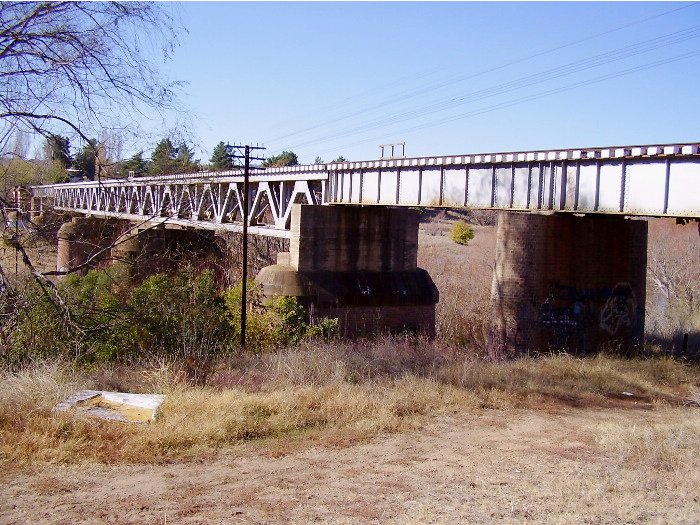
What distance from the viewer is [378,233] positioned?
24.6m

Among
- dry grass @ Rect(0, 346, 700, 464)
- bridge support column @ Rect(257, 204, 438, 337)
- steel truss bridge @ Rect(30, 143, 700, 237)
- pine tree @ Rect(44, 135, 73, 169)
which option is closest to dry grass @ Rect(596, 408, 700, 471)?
dry grass @ Rect(0, 346, 700, 464)

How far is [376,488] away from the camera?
23.0 feet

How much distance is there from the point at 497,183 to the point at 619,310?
4497 mm

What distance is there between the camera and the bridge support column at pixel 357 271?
22.8 m

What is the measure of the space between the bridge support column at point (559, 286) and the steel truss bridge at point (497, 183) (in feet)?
3.12

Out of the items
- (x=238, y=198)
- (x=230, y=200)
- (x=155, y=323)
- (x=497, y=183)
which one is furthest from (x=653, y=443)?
(x=230, y=200)

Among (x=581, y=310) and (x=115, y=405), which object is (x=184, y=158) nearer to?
(x=115, y=405)

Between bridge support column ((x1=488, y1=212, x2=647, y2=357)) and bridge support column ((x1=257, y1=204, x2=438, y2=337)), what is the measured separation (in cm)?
672

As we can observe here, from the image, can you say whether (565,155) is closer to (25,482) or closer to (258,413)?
(258,413)

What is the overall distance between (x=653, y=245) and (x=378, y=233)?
1900 centimetres

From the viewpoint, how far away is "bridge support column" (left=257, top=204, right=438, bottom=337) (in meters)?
22.8

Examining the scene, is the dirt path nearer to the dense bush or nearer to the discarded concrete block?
the discarded concrete block

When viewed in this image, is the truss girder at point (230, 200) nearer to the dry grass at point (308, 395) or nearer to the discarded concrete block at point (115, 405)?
the dry grass at point (308, 395)

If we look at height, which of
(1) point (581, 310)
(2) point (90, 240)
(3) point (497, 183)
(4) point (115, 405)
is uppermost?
(3) point (497, 183)
